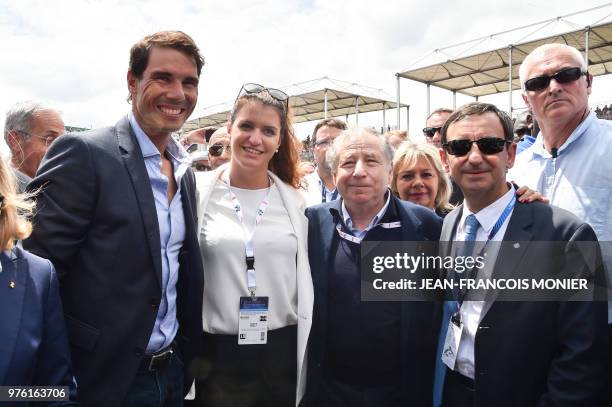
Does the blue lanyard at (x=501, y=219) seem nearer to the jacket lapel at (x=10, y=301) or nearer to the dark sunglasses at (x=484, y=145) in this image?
the dark sunglasses at (x=484, y=145)

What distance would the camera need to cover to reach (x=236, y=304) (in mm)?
2449

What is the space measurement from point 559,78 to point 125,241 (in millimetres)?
2816

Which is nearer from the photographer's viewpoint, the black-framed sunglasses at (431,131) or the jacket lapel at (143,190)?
the jacket lapel at (143,190)

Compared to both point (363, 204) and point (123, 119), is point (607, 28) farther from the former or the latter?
point (123, 119)

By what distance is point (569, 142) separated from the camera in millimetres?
2693

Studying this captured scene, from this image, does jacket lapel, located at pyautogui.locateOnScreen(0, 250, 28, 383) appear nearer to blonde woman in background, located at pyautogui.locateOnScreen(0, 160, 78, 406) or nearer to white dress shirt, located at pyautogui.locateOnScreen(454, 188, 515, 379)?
blonde woman in background, located at pyautogui.locateOnScreen(0, 160, 78, 406)

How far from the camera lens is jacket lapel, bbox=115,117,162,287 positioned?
195 cm

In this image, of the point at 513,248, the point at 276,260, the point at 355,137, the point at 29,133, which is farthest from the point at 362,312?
the point at 29,133

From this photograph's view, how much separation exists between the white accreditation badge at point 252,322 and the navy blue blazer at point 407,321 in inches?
12.7

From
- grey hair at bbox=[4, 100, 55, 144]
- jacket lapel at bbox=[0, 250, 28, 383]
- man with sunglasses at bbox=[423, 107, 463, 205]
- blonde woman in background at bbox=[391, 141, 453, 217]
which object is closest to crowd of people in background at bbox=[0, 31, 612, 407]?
jacket lapel at bbox=[0, 250, 28, 383]

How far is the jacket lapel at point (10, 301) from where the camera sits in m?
1.50

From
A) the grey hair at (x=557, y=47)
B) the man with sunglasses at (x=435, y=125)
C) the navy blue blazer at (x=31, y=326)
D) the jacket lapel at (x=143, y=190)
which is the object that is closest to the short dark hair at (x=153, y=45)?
the jacket lapel at (x=143, y=190)

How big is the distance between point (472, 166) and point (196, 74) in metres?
1.64

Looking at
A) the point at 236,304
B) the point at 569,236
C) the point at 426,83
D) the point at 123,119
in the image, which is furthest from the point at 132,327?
the point at 426,83
